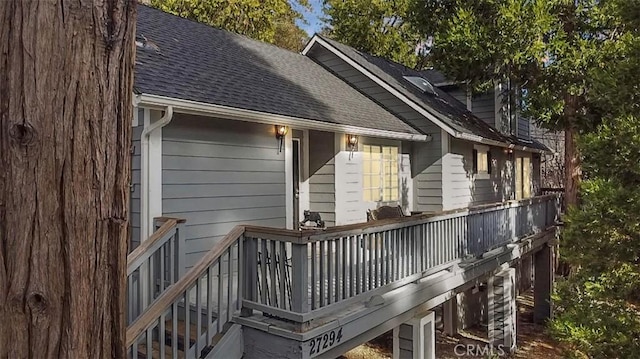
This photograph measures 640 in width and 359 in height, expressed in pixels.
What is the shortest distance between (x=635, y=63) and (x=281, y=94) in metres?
4.73

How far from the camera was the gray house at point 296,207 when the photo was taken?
4.18 m

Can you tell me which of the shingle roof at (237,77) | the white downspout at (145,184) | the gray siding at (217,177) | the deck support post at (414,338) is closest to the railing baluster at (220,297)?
the white downspout at (145,184)

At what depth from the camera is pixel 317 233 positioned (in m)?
4.11

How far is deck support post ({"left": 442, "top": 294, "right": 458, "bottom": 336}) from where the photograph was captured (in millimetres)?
11586

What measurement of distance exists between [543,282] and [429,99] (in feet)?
18.2

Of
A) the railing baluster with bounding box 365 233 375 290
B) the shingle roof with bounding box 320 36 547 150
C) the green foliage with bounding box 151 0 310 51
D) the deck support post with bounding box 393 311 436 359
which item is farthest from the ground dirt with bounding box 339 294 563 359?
the green foliage with bounding box 151 0 310 51

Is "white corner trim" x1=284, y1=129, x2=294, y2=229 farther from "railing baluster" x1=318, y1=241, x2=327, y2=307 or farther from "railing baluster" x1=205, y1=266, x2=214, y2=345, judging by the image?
"railing baluster" x1=205, y1=266, x2=214, y2=345

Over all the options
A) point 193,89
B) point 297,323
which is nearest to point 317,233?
point 297,323

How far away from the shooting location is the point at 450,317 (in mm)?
11625

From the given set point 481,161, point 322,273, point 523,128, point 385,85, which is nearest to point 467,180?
point 481,161

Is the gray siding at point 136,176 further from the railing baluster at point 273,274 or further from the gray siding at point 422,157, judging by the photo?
the gray siding at point 422,157

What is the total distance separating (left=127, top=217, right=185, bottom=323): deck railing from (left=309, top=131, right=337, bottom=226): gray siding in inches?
Answer: 150
